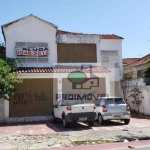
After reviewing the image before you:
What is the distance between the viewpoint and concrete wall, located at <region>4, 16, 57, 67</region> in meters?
17.5

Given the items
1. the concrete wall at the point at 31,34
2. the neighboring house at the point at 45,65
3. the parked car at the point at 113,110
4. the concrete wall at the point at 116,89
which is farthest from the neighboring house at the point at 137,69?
the parked car at the point at 113,110

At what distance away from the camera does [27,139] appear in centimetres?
994

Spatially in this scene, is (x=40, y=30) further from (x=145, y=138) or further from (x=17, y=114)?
(x=145, y=138)

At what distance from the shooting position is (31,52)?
58.6 ft

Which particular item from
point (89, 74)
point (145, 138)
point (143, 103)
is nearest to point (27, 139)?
point (145, 138)

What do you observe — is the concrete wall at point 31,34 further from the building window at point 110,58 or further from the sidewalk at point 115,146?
the sidewalk at point 115,146

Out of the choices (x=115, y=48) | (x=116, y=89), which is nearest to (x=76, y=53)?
(x=116, y=89)

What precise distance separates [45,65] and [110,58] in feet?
28.6

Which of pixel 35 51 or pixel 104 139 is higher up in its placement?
pixel 35 51

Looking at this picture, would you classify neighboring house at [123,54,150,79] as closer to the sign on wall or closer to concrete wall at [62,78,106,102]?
concrete wall at [62,78,106,102]

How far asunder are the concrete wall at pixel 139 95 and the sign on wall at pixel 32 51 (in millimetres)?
8195

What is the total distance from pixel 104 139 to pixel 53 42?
10.7 m

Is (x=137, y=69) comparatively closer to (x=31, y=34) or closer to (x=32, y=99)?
(x=31, y=34)

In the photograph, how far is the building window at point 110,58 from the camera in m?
23.9
